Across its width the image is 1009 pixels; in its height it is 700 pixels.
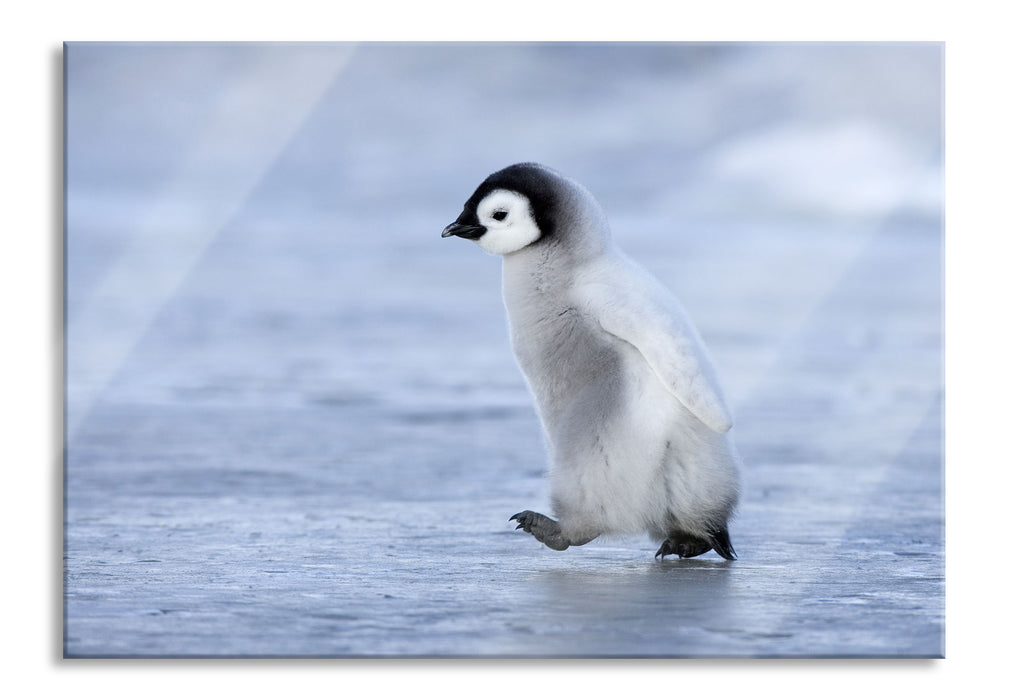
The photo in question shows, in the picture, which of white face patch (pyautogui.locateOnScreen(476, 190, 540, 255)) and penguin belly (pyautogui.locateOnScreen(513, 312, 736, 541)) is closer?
penguin belly (pyautogui.locateOnScreen(513, 312, 736, 541))

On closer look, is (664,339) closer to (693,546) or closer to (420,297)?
(693,546)

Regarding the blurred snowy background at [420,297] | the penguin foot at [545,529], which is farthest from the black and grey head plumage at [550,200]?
the blurred snowy background at [420,297]

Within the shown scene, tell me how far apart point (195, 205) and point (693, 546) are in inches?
301

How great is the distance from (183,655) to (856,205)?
606 centimetres

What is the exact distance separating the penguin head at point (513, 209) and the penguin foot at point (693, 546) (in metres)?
0.68

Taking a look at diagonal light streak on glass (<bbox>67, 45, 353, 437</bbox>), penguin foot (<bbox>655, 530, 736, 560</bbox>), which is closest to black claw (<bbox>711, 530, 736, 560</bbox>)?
penguin foot (<bbox>655, 530, 736, 560</bbox>)

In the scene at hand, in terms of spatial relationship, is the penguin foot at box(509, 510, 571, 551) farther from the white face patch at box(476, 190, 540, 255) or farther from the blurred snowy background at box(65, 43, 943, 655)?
the white face patch at box(476, 190, 540, 255)

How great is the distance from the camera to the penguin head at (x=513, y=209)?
296cm

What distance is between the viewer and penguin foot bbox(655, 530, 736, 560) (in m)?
2.99

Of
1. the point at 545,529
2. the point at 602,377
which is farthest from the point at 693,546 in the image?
the point at 602,377

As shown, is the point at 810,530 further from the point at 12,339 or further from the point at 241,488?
the point at 12,339
